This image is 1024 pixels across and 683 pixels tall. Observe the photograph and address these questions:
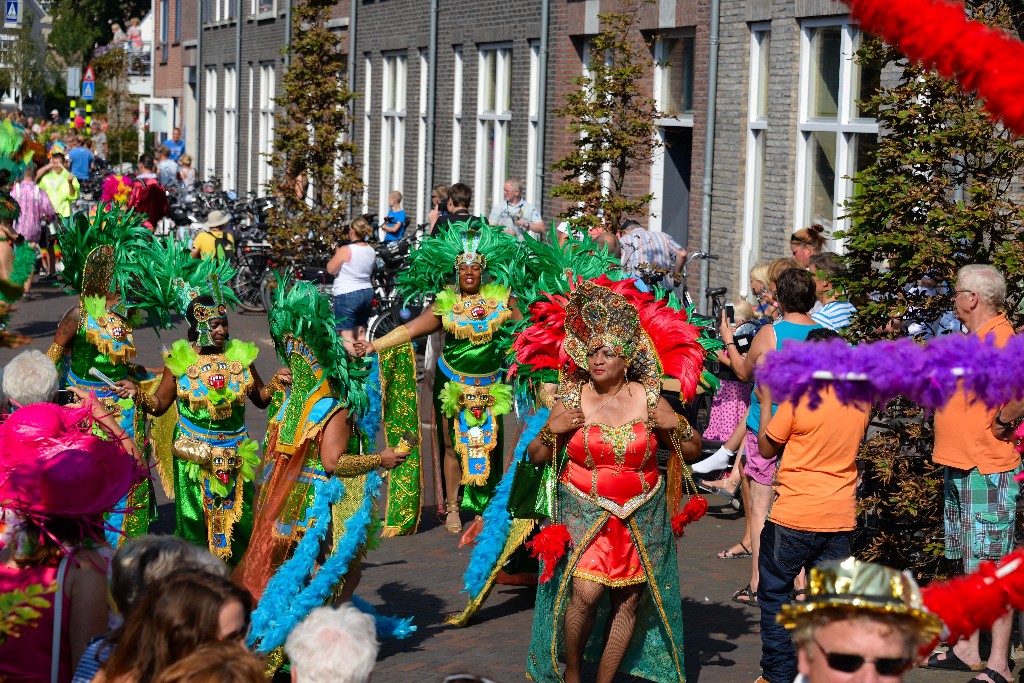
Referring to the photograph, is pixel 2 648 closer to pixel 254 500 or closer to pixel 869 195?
pixel 254 500

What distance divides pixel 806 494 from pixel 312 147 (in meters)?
14.9

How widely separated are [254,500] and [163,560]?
12.4ft

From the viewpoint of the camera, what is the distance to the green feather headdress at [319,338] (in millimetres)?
6754

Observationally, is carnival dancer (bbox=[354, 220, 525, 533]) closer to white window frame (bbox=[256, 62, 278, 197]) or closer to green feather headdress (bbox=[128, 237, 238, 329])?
green feather headdress (bbox=[128, 237, 238, 329])

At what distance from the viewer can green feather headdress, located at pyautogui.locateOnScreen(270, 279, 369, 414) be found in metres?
6.75

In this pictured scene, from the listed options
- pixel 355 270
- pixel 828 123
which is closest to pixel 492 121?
pixel 355 270

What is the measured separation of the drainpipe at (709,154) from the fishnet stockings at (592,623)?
9952mm

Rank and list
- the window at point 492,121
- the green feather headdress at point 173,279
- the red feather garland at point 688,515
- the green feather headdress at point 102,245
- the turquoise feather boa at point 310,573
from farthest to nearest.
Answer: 1. the window at point 492,121
2. the green feather headdress at point 102,245
3. the green feather headdress at point 173,279
4. the red feather garland at point 688,515
5. the turquoise feather boa at point 310,573

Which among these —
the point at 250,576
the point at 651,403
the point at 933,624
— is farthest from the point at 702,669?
the point at 933,624

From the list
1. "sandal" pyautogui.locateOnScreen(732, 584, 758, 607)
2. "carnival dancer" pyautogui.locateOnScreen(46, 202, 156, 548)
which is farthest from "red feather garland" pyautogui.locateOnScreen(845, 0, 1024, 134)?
"carnival dancer" pyautogui.locateOnScreen(46, 202, 156, 548)

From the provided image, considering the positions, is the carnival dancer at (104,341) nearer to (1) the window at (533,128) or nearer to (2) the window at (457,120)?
(1) the window at (533,128)

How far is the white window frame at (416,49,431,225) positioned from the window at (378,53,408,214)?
0.91m

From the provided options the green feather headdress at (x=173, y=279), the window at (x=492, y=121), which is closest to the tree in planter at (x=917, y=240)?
the green feather headdress at (x=173, y=279)

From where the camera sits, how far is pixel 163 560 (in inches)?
161
